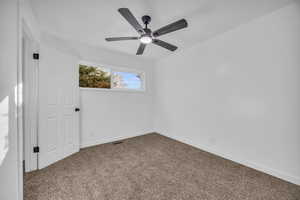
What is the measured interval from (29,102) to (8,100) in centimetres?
109

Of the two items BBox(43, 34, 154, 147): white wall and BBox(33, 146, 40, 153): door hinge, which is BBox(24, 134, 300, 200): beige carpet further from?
BBox(43, 34, 154, 147): white wall

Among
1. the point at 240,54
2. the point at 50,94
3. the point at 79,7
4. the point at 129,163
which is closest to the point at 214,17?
the point at 240,54

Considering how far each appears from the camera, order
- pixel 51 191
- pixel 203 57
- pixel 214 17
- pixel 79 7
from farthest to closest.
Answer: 1. pixel 203 57
2. pixel 214 17
3. pixel 79 7
4. pixel 51 191

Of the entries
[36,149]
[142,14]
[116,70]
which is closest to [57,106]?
[36,149]

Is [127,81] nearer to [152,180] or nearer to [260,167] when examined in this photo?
[152,180]

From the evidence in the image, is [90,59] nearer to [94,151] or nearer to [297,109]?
[94,151]

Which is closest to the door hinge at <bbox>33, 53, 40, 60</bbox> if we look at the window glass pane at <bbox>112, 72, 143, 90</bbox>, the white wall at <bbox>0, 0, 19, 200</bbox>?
the white wall at <bbox>0, 0, 19, 200</bbox>

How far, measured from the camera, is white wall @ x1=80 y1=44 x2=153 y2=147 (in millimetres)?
2805

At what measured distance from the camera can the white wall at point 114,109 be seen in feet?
9.20

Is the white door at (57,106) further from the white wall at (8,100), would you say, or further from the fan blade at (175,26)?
the fan blade at (175,26)

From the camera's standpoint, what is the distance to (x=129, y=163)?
2090mm

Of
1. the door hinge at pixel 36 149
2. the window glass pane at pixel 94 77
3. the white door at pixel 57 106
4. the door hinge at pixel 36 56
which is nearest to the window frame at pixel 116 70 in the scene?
the window glass pane at pixel 94 77

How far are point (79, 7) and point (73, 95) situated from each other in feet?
5.04

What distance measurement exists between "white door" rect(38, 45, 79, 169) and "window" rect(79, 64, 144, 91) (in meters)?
0.37
